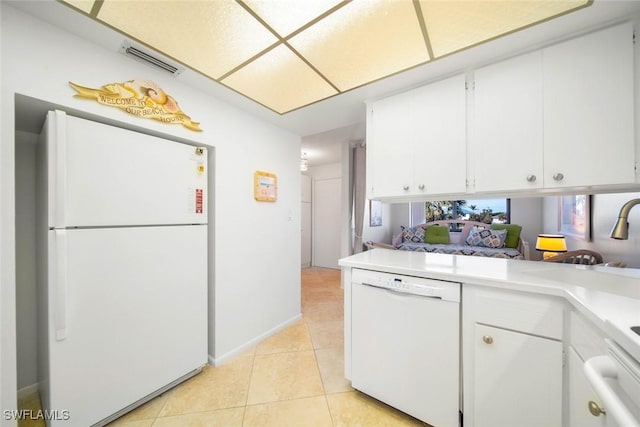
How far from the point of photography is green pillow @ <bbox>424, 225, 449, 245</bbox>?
486 centimetres

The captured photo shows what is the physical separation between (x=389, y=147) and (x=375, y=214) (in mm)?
3130

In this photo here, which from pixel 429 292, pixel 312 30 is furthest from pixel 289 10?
pixel 429 292

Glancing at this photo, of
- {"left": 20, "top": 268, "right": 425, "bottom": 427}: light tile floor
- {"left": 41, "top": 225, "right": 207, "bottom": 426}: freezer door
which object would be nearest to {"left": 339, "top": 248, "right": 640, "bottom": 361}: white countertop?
{"left": 20, "top": 268, "right": 425, "bottom": 427}: light tile floor

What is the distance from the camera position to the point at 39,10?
1.03 m

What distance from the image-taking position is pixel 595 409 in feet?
2.35

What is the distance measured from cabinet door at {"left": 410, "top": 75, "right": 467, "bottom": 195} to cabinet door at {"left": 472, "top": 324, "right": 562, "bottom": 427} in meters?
0.88

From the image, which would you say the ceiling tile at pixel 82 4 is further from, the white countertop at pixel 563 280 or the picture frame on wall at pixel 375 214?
the picture frame on wall at pixel 375 214

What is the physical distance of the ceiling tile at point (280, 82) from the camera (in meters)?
1.39

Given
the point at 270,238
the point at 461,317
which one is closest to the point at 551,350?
the point at 461,317

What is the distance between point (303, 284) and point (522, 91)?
12.3ft

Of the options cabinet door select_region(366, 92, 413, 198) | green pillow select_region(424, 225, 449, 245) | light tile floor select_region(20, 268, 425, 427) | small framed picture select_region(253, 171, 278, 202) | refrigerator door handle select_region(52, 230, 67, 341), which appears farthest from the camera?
green pillow select_region(424, 225, 449, 245)

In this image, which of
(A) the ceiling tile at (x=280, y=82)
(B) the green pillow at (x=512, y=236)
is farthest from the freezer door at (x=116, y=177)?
(B) the green pillow at (x=512, y=236)

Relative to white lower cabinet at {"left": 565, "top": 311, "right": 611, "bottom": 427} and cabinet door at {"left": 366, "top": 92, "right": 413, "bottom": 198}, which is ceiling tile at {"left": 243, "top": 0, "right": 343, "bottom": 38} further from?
white lower cabinet at {"left": 565, "top": 311, "right": 611, "bottom": 427}

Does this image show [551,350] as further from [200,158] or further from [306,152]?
[306,152]
